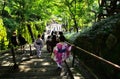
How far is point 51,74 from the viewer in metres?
11.1

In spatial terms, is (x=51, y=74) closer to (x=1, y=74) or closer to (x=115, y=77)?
(x=1, y=74)

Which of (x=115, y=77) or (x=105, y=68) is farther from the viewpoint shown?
(x=105, y=68)

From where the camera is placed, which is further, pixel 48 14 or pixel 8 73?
pixel 48 14

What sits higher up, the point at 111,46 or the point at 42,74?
the point at 111,46

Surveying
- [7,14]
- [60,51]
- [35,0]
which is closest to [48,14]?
[35,0]

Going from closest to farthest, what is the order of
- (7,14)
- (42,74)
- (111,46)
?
(111,46) → (42,74) → (7,14)

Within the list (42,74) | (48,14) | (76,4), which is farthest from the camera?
A: (48,14)

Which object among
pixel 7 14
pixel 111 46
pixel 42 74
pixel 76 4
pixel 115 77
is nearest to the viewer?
pixel 115 77

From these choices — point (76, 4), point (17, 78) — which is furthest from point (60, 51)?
point (76, 4)

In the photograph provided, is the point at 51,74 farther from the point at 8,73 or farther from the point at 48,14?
the point at 48,14

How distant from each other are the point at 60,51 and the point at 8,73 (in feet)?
8.28

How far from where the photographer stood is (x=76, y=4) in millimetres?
28203

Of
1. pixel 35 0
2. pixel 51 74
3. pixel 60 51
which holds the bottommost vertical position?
pixel 51 74

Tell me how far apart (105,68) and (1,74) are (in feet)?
14.8
